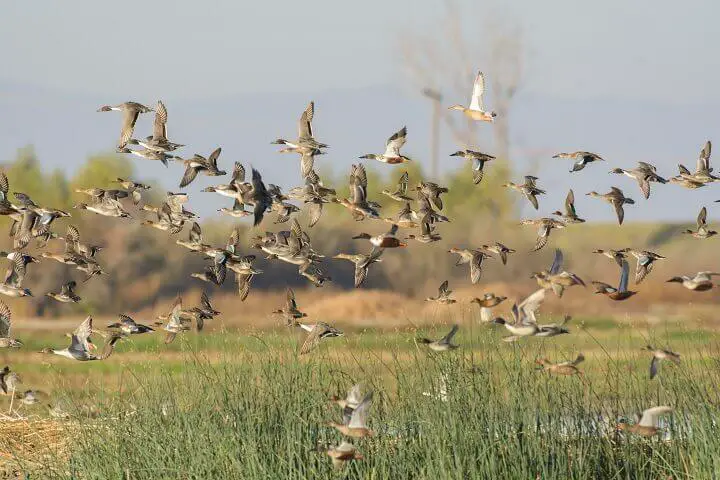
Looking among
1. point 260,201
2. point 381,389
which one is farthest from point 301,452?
point 260,201

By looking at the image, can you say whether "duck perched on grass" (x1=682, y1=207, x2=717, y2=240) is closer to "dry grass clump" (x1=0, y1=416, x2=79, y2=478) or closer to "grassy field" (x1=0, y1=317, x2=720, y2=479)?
"grassy field" (x1=0, y1=317, x2=720, y2=479)

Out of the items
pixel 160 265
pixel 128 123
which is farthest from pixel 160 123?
pixel 160 265

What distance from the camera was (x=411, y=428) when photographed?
11406 mm

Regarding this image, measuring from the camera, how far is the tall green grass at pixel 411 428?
34.6ft

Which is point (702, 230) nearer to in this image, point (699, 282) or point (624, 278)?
point (699, 282)

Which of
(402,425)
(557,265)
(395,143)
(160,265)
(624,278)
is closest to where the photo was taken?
(557,265)

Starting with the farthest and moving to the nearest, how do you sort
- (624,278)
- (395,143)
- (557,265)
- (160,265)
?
1. (160,265)
2. (395,143)
3. (624,278)
4. (557,265)

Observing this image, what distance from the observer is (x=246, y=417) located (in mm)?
11273

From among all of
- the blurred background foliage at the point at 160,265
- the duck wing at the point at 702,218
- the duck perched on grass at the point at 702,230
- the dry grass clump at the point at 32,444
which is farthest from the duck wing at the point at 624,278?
the blurred background foliage at the point at 160,265

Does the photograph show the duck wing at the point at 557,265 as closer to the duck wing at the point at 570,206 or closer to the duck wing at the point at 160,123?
the duck wing at the point at 570,206

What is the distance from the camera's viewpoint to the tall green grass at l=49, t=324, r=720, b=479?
10.5m

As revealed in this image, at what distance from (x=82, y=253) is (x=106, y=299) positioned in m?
17.9

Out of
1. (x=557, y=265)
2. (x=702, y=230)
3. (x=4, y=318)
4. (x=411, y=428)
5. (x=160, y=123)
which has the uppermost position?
(x=160, y=123)

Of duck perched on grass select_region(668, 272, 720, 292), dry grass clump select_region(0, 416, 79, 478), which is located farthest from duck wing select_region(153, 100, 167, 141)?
duck perched on grass select_region(668, 272, 720, 292)
